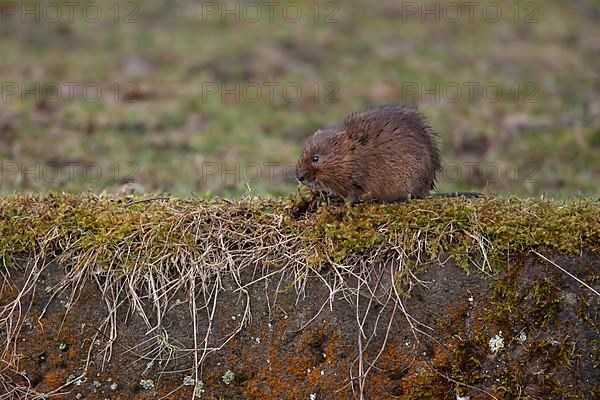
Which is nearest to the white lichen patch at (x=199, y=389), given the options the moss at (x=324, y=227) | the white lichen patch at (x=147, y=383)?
the white lichen patch at (x=147, y=383)

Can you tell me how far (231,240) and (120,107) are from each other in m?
6.07

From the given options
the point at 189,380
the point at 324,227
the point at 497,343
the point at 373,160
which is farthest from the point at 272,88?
the point at 497,343

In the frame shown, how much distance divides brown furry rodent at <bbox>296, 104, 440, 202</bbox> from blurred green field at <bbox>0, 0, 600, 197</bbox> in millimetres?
1483

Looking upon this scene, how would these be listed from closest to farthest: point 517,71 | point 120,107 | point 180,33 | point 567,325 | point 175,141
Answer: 1. point 567,325
2. point 175,141
3. point 120,107
4. point 517,71
5. point 180,33

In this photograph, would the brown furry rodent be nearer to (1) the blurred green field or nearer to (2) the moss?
(2) the moss

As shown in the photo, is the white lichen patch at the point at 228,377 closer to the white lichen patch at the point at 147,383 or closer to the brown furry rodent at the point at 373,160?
the white lichen patch at the point at 147,383

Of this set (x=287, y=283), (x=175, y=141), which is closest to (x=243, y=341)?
(x=287, y=283)

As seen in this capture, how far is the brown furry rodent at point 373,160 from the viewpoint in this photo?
15.0 ft

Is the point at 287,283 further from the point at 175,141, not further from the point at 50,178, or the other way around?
the point at 175,141

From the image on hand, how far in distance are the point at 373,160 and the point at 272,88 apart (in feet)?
22.3

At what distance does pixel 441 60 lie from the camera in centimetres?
1284

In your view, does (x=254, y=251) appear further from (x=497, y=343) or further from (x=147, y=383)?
(x=497, y=343)

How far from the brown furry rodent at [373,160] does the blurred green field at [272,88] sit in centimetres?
148

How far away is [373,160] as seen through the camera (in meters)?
4.61
